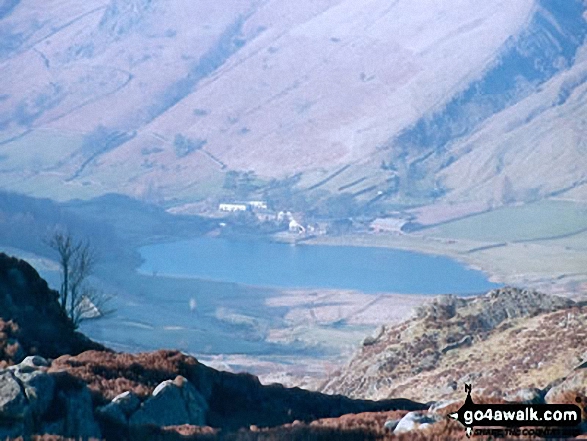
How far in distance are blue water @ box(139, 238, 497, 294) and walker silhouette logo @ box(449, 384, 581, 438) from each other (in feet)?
223

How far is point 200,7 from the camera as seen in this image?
198 metres

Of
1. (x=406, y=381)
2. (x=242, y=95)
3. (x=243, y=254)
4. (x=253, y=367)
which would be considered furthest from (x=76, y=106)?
(x=406, y=381)

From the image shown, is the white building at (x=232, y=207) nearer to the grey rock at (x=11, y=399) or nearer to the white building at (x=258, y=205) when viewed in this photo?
the white building at (x=258, y=205)

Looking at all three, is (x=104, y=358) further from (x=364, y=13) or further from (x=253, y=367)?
(x=364, y=13)

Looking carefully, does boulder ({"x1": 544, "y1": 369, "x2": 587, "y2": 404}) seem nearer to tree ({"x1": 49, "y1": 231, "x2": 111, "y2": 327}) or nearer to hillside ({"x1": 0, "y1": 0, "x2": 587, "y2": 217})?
tree ({"x1": 49, "y1": 231, "x2": 111, "y2": 327})

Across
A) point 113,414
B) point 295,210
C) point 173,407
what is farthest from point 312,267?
point 113,414

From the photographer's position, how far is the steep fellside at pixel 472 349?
27.2 meters

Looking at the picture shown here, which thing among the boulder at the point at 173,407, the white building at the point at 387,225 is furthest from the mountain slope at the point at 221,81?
the boulder at the point at 173,407

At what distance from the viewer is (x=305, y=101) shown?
500ft

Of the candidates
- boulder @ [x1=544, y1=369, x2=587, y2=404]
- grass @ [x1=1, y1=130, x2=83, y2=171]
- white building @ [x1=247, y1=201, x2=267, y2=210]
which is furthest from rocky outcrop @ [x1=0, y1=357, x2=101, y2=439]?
grass @ [x1=1, y1=130, x2=83, y2=171]

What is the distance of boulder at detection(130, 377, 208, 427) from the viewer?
1463cm

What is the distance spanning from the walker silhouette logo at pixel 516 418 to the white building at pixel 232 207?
372ft

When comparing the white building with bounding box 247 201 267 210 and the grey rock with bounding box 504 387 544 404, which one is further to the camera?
the white building with bounding box 247 201 267 210

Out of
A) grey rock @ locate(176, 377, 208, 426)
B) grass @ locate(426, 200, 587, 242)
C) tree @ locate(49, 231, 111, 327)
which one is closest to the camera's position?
grey rock @ locate(176, 377, 208, 426)
